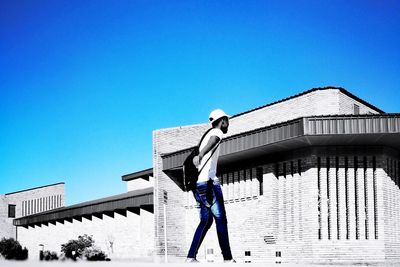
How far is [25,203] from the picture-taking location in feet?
194

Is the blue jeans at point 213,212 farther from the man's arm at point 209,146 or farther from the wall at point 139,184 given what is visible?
the wall at point 139,184

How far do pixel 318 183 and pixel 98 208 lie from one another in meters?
21.8

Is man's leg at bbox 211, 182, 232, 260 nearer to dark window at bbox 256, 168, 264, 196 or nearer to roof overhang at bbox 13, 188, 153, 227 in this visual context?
dark window at bbox 256, 168, 264, 196

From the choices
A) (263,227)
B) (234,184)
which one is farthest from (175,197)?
(263,227)

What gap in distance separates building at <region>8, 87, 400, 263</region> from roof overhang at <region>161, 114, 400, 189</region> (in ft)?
0.14

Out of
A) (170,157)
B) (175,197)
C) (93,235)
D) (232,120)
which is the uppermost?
(232,120)

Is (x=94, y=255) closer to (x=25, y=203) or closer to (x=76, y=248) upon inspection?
(x=76, y=248)

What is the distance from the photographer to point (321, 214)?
23984 millimetres

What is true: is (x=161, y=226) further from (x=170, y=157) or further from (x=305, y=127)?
(x=305, y=127)

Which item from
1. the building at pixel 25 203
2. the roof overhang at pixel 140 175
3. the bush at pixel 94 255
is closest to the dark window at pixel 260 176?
the roof overhang at pixel 140 175

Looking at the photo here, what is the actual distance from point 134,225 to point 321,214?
56.7 ft

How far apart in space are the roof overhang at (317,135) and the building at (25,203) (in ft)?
125

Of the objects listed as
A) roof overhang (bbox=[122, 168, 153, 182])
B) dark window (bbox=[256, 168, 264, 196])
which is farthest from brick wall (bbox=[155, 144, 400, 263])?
roof overhang (bbox=[122, 168, 153, 182])

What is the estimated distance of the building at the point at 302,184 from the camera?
2339 cm
